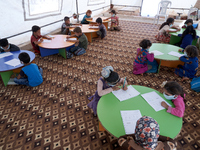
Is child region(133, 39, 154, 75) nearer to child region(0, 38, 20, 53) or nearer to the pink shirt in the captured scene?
the pink shirt

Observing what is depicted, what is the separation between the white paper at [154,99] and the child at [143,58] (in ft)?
4.82

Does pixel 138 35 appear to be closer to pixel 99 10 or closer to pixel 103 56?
pixel 103 56

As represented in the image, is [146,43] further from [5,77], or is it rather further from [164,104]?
[5,77]

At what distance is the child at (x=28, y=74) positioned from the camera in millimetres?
2793

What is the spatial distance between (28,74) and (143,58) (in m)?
2.77

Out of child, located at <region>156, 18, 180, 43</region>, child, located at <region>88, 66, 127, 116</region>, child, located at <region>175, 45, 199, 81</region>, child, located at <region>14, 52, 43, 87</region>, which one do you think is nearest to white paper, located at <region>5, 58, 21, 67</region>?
child, located at <region>14, 52, 43, 87</region>

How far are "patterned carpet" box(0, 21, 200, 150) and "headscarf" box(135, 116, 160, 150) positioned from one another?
3.28 ft

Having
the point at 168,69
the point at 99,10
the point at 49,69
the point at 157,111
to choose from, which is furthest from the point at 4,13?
the point at 99,10

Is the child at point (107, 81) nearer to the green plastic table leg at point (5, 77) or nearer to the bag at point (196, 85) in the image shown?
the bag at point (196, 85)

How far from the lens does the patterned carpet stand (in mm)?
2086

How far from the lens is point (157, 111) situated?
1.77 metres

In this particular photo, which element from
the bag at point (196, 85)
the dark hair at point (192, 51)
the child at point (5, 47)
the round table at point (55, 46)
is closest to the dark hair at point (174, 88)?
the bag at point (196, 85)

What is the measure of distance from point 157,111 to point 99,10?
8905 mm

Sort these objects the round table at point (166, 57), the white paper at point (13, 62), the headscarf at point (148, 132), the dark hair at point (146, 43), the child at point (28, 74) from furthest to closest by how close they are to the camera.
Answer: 1. the round table at point (166, 57)
2. the dark hair at point (146, 43)
3. the white paper at point (13, 62)
4. the child at point (28, 74)
5. the headscarf at point (148, 132)
